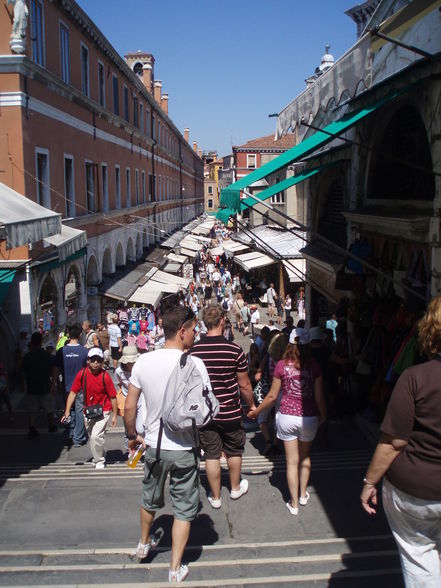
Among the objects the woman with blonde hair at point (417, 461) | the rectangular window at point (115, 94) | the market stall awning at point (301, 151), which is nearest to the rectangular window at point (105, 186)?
the rectangular window at point (115, 94)

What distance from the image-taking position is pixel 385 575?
3773 millimetres

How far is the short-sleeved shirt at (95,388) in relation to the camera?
6.71 meters

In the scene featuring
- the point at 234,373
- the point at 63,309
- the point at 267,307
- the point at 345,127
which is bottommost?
the point at 267,307

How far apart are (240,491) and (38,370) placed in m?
3.82

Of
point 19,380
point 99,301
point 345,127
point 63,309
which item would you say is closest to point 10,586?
point 345,127

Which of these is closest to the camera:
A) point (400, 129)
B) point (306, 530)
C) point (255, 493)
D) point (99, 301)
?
point (306, 530)

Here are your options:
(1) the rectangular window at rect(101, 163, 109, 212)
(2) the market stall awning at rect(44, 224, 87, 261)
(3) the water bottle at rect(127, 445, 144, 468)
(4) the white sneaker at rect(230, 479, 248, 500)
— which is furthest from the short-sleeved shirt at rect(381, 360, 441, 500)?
(1) the rectangular window at rect(101, 163, 109, 212)

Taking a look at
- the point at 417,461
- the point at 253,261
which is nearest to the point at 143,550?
the point at 417,461

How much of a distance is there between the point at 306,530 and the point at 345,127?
4308mm

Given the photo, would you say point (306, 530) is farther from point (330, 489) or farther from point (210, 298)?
point (210, 298)

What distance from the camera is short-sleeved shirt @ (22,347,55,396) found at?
316 inches

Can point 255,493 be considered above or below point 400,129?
below

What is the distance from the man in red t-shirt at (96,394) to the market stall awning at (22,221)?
181cm

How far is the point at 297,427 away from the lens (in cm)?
511
